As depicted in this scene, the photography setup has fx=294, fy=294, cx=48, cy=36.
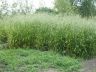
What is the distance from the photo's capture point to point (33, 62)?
7941mm

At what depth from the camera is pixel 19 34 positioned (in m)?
10.5

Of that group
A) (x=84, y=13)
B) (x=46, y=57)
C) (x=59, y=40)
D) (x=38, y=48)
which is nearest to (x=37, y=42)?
(x=38, y=48)

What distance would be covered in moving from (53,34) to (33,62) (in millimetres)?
2172

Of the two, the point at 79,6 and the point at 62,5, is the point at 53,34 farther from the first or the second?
the point at 79,6

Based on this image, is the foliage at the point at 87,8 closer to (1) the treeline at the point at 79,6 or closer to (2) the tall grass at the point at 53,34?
(1) the treeline at the point at 79,6

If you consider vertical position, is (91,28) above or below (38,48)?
above

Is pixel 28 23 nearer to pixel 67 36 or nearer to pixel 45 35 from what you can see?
pixel 45 35

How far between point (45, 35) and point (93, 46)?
170 cm

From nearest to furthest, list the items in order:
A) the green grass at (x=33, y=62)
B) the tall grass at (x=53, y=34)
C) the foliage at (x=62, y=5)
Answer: the green grass at (x=33, y=62) → the tall grass at (x=53, y=34) → the foliage at (x=62, y=5)

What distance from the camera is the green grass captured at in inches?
289

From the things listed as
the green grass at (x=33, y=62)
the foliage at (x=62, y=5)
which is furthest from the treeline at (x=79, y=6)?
the green grass at (x=33, y=62)

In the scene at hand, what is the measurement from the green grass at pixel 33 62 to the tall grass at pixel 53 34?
757 millimetres

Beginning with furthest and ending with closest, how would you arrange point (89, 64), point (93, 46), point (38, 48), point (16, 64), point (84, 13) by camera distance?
point (84, 13) < point (38, 48) < point (93, 46) < point (89, 64) < point (16, 64)

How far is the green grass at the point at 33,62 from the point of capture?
733cm
